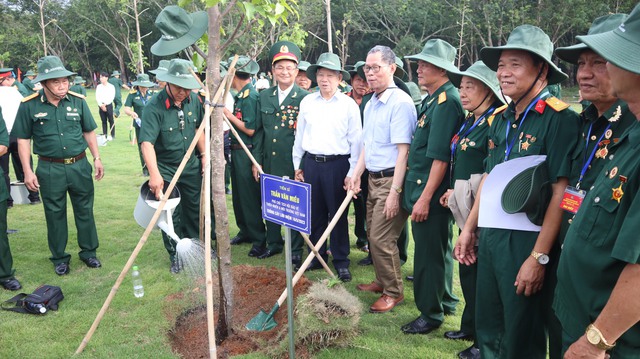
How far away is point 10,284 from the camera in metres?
4.80

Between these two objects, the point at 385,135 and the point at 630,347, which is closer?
the point at 630,347

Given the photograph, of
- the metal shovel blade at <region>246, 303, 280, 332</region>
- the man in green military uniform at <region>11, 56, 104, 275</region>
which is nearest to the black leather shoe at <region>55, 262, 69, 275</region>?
the man in green military uniform at <region>11, 56, 104, 275</region>

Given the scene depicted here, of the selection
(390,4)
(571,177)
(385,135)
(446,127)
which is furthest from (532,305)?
(390,4)

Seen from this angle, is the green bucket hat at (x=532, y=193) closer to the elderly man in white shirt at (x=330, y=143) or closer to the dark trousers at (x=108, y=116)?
the elderly man in white shirt at (x=330, y=143)

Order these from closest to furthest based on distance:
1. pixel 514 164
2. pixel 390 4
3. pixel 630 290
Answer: pixel 630 290 < pixel 514 164 < pixel 390 4

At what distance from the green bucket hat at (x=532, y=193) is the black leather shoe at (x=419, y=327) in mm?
1660

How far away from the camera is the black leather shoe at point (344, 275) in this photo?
197 inches

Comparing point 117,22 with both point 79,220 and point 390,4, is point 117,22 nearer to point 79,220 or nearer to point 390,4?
point 390,4

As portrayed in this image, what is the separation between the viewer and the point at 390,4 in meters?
36.4

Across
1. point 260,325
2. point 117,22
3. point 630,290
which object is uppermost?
point 117,22

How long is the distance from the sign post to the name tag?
4.56ft

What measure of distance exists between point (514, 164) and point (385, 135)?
5.31 feet

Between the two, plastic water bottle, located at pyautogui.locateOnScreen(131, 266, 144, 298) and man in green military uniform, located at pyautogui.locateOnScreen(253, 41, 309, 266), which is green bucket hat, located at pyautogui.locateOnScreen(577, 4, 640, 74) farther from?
plastic water bottle, located at pyautogui.locateOnScreen(131, 266, 144, 298)

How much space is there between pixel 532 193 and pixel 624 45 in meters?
0.97
